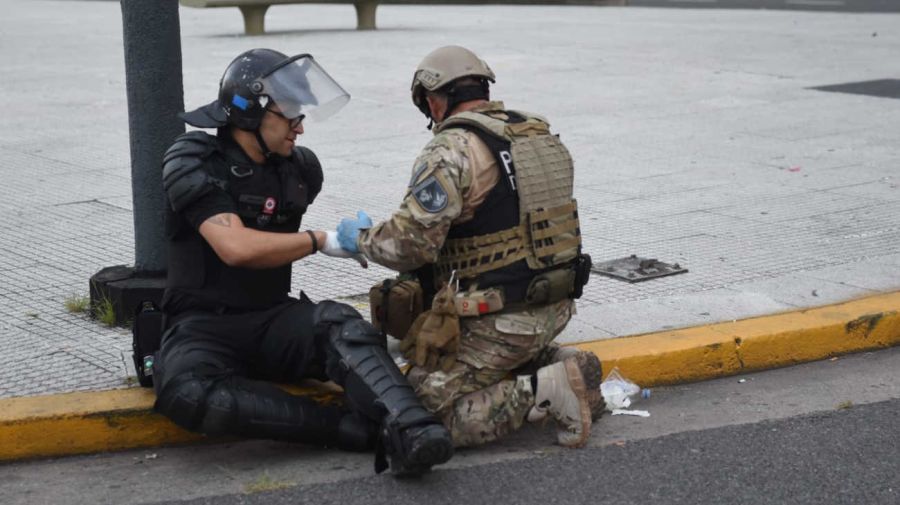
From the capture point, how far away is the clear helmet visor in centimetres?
475

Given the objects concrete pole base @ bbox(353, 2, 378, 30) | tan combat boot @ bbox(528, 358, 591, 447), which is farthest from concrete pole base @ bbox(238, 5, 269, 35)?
tan combat boot @ bbox(528, 358, 591, 447)

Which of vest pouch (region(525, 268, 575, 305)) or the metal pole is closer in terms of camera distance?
vest pouch (region(525, 268, 575, 305))

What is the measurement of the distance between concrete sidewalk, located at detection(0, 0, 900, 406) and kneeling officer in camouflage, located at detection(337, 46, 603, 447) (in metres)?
0.98

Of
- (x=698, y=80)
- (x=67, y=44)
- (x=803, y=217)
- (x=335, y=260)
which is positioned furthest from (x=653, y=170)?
(x=67, y=44)

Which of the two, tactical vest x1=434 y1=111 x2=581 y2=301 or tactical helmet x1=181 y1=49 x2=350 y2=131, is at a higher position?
tactical helmet x1=181 y1=49 x2=350 y2=131

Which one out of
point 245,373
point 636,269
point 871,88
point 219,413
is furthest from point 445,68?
point 871,88

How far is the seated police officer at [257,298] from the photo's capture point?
450 centimetres

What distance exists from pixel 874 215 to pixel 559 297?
3.60 meters

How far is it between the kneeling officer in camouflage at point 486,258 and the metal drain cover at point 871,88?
851 centimetres

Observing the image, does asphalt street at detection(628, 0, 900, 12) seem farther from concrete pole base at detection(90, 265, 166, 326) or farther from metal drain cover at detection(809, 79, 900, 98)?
concrete pole base at detection(90, 265, 166, 326)

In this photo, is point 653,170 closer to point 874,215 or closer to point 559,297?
point 874,215

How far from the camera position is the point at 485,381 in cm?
478

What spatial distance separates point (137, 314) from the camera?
491cm

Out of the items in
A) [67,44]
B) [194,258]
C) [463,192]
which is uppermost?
[463,192]
